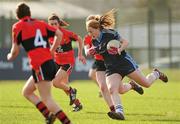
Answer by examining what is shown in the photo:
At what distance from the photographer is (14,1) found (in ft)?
147

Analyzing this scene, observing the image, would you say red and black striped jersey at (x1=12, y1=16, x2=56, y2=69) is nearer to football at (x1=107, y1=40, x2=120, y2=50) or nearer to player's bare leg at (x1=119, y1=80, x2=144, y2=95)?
football at (x1=107, y1=40, x2=120, y2=50)

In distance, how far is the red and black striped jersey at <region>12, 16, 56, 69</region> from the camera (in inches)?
412

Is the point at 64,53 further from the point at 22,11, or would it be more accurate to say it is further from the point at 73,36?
the point at 22,11

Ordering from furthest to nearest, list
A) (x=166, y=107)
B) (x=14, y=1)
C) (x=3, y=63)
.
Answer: (x=14, y=1)
(x=3, y=63)
(x=166, y=107)

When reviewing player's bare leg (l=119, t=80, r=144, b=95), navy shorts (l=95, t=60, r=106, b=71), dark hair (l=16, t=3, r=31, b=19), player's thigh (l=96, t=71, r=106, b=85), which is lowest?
player's bare leg (l=119, t=80, r=144, b=95)

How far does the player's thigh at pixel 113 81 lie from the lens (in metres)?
12.9

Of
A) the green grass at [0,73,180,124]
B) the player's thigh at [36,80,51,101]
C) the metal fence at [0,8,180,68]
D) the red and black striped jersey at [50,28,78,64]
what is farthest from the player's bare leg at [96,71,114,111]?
the metal fence at [0,8,180,68]

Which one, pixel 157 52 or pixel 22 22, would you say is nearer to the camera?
pixel 22 22

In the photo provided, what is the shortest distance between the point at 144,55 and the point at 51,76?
87.4ft

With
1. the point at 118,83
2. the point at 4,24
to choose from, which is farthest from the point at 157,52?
the point at 118,83

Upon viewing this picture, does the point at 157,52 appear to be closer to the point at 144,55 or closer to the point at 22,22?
the point at 144,55

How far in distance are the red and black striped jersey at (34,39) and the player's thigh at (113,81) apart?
2.60m

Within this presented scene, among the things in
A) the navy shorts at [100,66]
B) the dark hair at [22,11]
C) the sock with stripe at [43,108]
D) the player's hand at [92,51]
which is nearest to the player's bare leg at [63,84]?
the navy shorts at [100,66]

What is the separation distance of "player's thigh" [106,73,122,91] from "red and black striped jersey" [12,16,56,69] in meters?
2.60
